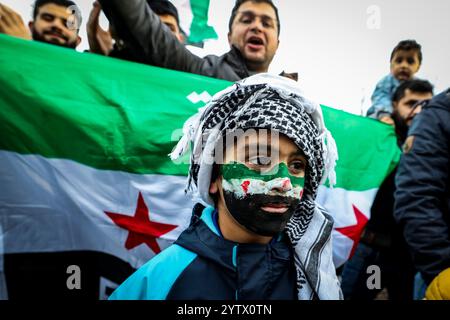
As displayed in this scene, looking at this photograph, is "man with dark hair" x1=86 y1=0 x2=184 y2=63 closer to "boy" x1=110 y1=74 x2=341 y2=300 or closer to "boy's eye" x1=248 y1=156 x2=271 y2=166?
"boy" x1=110 y1=74 x2=341 y2=300

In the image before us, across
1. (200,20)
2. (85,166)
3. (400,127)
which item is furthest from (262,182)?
(400,127)

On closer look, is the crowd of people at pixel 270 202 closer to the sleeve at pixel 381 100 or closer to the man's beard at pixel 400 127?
the man's beard at pixel 400 127

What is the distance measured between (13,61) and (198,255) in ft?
4.94

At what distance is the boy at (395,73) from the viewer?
351cm

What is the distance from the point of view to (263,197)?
110 cm

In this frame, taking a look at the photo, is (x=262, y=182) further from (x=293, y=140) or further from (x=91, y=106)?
(x=91, y=106)

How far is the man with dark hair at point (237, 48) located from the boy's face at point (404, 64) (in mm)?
1950

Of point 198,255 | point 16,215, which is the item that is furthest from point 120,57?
point 198,255

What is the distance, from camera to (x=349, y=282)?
2.69m

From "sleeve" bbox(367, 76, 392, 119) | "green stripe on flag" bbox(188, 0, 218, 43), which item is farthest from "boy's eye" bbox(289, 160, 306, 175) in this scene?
"sleeve" bbox(367, 76, 392, 119)

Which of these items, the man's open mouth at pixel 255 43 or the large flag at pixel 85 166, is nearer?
the large flag at pixel 85 166

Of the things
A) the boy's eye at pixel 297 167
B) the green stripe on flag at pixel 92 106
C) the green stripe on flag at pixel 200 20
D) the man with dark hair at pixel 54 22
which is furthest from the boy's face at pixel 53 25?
the boy's eye at pixel 297 167

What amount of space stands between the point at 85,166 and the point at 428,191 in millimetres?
1784

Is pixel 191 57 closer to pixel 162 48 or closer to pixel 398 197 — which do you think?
pixel 162 48
